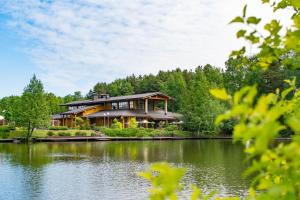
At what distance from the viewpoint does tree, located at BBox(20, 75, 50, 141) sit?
39719mm

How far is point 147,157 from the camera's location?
24156 millimetres

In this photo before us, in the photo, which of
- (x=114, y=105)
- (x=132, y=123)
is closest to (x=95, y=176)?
(x=132, y=123)

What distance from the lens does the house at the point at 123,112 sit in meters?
50.6

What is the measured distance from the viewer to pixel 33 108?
4006 cm

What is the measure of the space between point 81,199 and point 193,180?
5.27 m

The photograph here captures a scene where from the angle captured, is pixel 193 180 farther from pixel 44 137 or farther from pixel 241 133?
pixel 44 137

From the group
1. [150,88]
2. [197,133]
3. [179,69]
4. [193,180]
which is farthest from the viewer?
[179,69]

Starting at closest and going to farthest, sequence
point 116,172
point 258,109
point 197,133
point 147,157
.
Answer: point 258,109 → point 116,172 → point 147,157 → point 197,133

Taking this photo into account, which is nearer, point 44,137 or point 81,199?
point 81,199

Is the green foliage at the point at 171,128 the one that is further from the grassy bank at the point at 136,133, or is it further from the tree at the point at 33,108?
the tree at the point at 33,108

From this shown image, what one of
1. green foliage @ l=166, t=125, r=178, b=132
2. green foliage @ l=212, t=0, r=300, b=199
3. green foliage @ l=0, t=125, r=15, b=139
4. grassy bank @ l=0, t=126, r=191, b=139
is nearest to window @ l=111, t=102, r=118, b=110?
grassy bank @ l=0, t=126, r=191, b=139

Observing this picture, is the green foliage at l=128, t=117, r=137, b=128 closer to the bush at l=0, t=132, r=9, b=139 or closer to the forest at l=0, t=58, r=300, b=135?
the forest at l=0, t=58, r=300, b=135

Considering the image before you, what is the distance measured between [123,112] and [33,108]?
46.6 ft

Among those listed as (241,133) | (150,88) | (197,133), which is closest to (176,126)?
(197,133)
